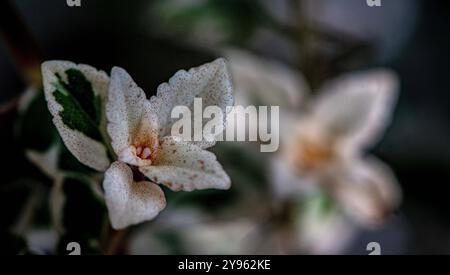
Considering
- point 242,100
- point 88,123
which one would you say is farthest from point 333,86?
point 88,123

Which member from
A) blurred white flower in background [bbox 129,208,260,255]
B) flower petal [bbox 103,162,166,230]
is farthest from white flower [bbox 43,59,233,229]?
blurred white flower in background [bbox 129,208,260,255]

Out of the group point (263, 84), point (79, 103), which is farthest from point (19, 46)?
point (263, 84)

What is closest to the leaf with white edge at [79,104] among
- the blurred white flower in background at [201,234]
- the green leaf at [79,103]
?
the green leaf at [79,103]

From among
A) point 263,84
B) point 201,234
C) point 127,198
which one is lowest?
point 127,198

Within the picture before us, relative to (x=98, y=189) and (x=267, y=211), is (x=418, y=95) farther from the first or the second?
(x=98, y=189)

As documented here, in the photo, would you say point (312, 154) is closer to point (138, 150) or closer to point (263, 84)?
point (263, 84)

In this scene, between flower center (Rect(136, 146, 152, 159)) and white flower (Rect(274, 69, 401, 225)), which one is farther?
white flower (Rect(274, 69, 401, 225))

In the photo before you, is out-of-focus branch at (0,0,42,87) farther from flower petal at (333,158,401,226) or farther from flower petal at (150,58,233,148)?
flower petal at (333,158,401,226)

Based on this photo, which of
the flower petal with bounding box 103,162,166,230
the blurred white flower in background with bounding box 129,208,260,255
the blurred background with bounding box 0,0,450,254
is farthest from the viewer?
the blurred white flower in background with bounding box 129,208,260,255
